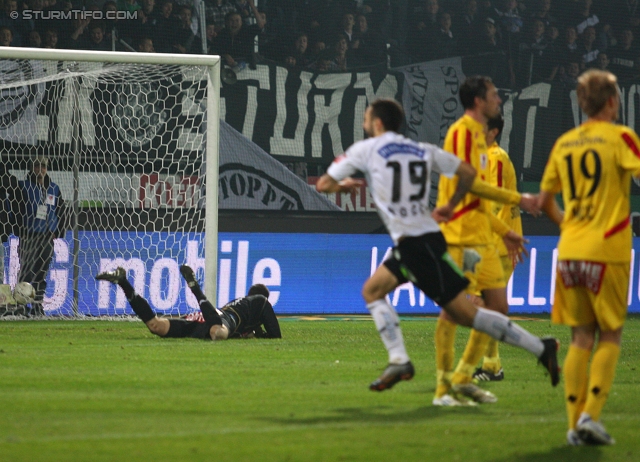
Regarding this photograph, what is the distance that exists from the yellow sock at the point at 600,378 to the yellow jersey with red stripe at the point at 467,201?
164cm

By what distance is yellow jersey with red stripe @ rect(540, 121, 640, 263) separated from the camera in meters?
4.77

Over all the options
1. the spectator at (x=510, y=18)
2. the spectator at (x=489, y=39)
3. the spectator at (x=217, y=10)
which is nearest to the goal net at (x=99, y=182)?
the spectator at (x=217, y=10)

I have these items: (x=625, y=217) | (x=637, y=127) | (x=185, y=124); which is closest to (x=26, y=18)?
(x=185, y=124)

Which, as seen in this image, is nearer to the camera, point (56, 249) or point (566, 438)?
point (566, 438)

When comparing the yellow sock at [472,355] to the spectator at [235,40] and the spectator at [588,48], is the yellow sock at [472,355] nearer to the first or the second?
the spectator at [235,40]

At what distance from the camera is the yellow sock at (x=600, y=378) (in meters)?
4.72

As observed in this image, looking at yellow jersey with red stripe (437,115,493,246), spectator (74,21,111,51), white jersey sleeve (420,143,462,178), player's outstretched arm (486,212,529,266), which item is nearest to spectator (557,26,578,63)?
spectator (74,21,111,51)

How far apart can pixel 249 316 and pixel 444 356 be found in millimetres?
4628

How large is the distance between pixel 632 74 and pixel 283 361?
11.8m

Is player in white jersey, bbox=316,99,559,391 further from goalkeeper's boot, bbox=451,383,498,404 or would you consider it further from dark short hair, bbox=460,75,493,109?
dark short hair, bbox=460,75,493,109

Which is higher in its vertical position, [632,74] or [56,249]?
[632,74]

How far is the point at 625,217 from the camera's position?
4840 millimetres

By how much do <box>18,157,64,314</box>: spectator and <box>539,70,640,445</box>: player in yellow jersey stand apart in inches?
367

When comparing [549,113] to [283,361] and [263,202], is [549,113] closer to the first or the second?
[263,202]
